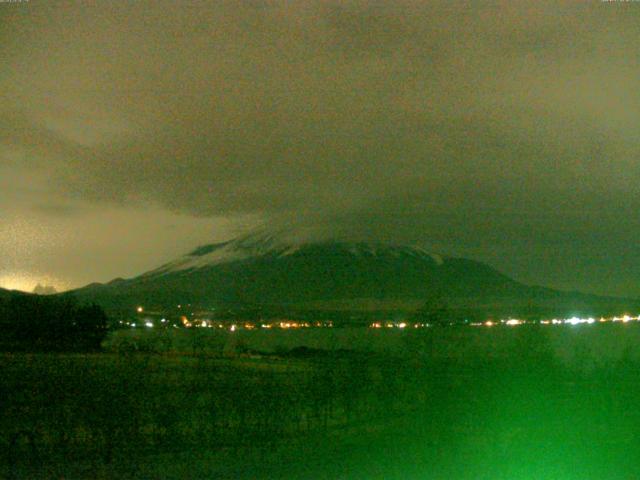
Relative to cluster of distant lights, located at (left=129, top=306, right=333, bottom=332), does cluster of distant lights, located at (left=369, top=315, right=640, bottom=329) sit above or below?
below

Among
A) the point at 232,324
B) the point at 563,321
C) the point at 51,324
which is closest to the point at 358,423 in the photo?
the point at 563,321

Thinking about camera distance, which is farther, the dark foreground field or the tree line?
the tree line

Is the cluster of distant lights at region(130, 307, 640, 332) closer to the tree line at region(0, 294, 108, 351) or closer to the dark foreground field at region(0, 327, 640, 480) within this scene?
the dark foreground field at region(0, 327, 640, 480)

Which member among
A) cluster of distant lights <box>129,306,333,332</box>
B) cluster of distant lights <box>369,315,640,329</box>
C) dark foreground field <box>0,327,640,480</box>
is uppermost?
cluster of distant lights <box>129,306,333,332</box>

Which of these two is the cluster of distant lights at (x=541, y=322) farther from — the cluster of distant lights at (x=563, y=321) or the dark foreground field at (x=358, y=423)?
the dark foreground field at (x=358, y=423)

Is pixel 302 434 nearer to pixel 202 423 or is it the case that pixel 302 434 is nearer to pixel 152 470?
pixel 202 423

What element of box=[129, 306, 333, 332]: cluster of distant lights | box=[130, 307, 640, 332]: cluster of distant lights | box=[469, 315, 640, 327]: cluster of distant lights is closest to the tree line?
box=[130, 307, 640, 332]: cluster of distant lights

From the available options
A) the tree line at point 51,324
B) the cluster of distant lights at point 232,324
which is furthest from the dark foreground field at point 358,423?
the cluster of distant lights at point 232,324

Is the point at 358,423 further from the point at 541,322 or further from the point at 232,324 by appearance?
the point at 232,324

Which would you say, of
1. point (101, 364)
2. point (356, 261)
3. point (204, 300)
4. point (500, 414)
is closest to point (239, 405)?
point (500, 414)
